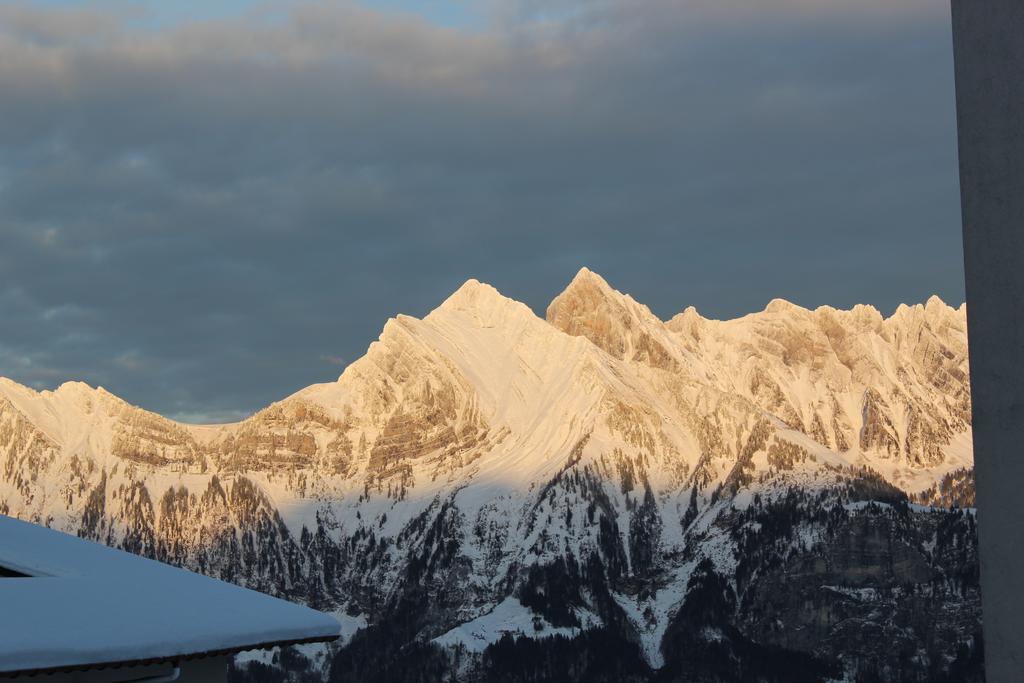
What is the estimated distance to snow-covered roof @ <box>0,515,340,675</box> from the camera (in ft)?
60.2

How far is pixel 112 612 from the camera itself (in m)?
20.3

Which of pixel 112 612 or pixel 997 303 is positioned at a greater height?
pixel 997 303

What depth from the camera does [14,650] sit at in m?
17.4

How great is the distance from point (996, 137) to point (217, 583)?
48.4ft

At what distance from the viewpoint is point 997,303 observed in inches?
571

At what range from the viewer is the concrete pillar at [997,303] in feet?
47.2

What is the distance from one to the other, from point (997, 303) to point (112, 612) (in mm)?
12008

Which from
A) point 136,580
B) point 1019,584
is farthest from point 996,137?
point 136,580

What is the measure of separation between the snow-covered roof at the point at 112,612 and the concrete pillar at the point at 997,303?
34.0 feet

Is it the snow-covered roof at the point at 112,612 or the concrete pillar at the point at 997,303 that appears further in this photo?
the snow-covered roof at the point at 112,612

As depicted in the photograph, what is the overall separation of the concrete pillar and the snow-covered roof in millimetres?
10376

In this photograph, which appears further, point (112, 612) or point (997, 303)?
point (112, 612)

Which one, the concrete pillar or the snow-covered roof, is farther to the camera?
the snow-covered roof

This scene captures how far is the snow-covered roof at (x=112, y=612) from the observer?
60.2 feet
